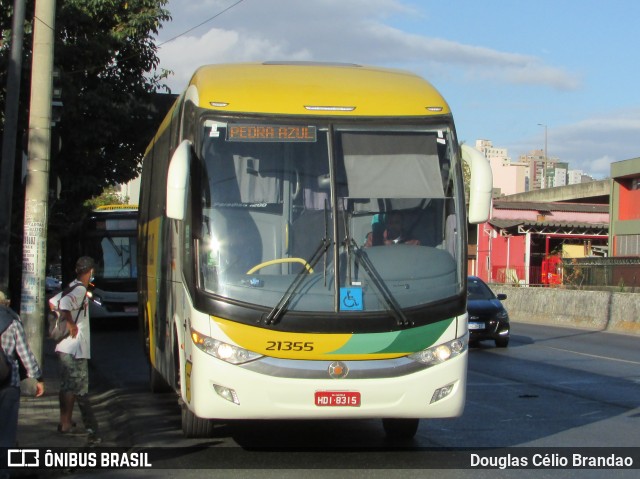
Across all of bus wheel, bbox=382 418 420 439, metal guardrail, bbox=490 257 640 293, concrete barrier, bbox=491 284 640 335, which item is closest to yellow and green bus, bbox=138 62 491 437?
bus wheel, bbox=382 418 420 439

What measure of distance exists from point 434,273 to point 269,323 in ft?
4.95

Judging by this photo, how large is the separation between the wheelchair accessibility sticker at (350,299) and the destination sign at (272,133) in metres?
1.39

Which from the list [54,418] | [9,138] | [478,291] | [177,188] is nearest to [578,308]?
[478,291]

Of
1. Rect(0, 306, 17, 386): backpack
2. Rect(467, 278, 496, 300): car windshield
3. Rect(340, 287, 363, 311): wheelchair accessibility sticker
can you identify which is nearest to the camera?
Rect(0, 306, 17, 386): backpack

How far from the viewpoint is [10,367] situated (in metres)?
6.87

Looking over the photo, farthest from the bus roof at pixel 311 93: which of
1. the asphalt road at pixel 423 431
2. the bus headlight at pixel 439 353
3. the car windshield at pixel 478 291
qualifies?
the car windshield at pixel 478 291

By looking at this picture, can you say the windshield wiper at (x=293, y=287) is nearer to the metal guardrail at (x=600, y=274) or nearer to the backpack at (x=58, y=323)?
the backpack at (x=58, y=323)

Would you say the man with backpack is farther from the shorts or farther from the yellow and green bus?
the shorts

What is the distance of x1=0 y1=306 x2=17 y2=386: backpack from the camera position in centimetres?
679

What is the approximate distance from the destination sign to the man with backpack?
8.46ft

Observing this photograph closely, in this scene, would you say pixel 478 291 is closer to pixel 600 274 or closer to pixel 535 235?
pixel 600 274

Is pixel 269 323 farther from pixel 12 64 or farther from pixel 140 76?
pixel 140 76

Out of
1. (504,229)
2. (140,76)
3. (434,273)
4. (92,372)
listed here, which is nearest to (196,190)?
(434,273)

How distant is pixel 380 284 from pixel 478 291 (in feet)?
49.3
